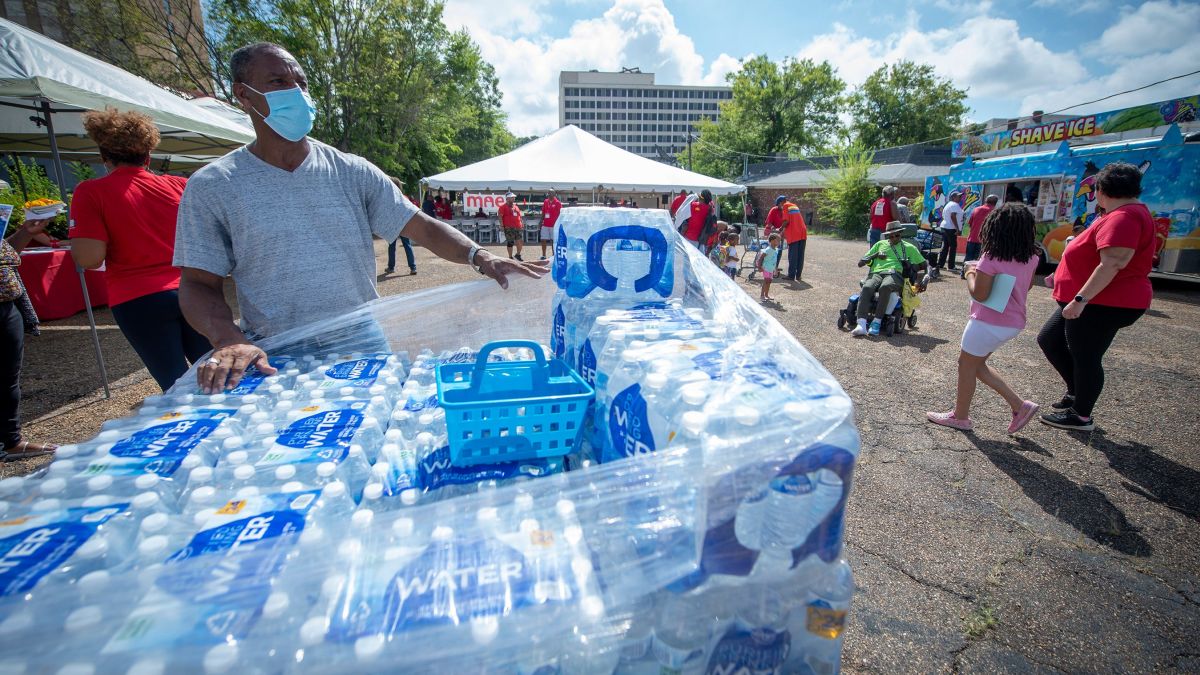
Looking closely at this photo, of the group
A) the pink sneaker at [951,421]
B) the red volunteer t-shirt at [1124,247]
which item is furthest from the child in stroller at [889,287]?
the red volunteer t-shirt at [1124,247]

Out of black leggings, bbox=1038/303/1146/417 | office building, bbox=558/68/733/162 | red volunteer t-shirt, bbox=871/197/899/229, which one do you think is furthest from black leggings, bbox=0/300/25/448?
office building, bbox=558/68/733/162

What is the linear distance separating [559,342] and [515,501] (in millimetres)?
1281

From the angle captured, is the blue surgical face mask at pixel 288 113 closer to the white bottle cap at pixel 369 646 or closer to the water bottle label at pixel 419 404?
the water bottle label at pixel 419 404

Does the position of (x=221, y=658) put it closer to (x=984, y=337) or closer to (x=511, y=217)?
(x=984, y=337)

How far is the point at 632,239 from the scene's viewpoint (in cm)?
206

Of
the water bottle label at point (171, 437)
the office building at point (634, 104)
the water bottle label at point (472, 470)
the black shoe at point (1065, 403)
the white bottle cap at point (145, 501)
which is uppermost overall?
the office building at point (634, 104)

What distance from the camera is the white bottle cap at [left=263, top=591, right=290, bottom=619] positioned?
81 centimetres

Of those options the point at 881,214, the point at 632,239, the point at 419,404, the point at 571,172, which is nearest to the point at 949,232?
the point at 881,214

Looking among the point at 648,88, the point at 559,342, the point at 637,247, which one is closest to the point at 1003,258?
the point at 637,247

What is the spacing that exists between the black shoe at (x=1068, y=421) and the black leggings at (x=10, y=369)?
24.2 ft

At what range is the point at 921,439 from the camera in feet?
12.7

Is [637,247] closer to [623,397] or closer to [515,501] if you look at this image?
[623,397]

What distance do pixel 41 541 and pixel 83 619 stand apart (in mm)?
322

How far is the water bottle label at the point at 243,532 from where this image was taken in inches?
37.1
